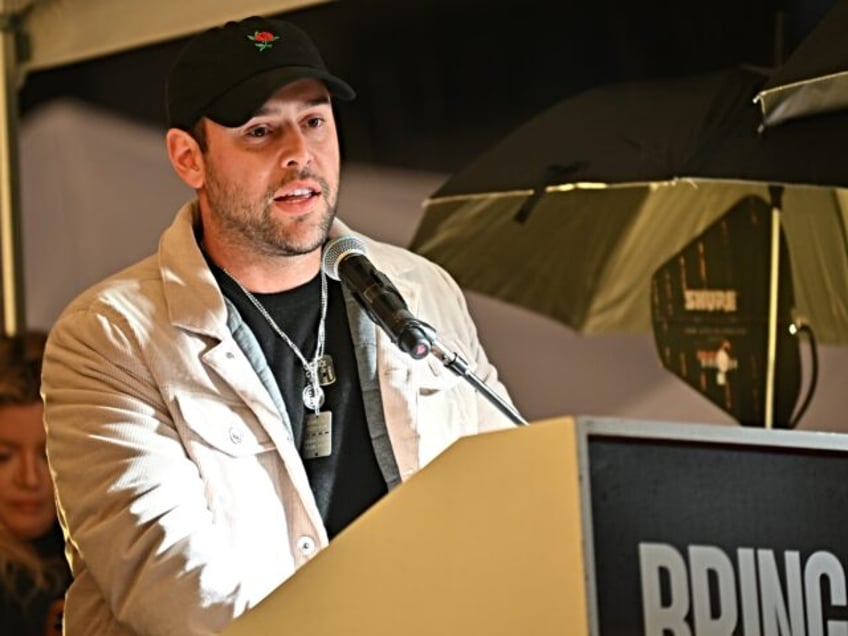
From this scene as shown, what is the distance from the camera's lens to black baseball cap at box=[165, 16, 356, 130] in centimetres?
274

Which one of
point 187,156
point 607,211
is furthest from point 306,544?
point 607,211

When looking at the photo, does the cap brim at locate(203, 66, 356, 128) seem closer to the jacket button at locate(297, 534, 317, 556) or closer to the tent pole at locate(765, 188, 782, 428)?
the jacket button at locate(297, 534, 317, 556)

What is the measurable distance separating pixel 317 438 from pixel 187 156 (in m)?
0.47

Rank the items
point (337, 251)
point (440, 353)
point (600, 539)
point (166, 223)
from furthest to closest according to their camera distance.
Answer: point (166, 223), point (337, 251), point (440, 353), point (600, 539)

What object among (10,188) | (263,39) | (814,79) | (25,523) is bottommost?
(25,523)

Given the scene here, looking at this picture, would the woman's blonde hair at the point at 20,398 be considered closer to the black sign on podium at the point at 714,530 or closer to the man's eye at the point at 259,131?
the man's eye at the point at 259,131

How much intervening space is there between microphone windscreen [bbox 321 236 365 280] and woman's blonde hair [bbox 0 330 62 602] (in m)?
2.19

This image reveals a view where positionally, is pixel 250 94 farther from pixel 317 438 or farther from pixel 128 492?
pixel 128 492

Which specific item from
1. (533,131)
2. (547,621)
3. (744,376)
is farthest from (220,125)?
(744,376)

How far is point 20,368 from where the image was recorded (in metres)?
4.73

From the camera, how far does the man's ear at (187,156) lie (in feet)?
9.36

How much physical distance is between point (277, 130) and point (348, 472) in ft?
1.62

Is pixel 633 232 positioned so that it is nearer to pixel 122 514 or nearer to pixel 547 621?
pixel 122 514

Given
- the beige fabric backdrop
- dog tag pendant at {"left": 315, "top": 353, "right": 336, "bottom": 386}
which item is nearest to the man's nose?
dog tag pendant at {"left": 315, "top": 353, "right": 336, "bottom": 386}
